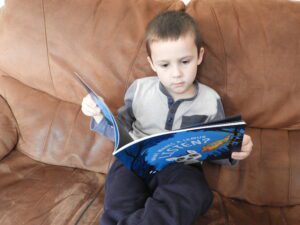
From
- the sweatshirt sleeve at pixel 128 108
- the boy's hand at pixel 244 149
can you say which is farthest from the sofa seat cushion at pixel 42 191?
the boy's hand at pixel 244 149

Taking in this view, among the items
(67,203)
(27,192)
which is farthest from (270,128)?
(27,192)

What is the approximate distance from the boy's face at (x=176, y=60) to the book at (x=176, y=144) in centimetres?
24

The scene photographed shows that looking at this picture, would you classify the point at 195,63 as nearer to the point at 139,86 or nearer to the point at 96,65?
the point at 139,86

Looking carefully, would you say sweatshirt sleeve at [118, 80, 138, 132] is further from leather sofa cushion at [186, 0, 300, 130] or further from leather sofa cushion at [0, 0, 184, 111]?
leather sofa cushion at [186, 0, 300, 130]

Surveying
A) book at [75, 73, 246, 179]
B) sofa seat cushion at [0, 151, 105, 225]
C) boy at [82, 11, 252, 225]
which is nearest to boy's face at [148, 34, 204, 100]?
boy at [82, 11, 252, 225]

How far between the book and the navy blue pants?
44 millimetres

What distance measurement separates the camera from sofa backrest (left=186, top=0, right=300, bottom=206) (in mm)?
1179

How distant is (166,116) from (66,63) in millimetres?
463

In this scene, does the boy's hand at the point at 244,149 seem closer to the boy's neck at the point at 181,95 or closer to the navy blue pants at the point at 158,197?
the navy blue pants at the point at 158,197

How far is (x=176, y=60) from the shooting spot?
Result: 1.05m

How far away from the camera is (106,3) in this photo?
1.27 meters

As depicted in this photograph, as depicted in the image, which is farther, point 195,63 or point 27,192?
point 27,192

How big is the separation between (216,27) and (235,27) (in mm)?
72

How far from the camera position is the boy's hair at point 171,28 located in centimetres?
105
